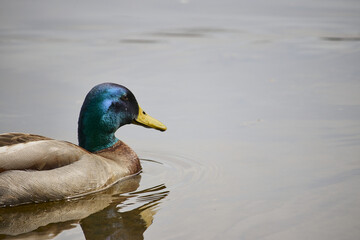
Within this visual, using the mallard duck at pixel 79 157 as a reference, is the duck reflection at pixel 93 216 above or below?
below

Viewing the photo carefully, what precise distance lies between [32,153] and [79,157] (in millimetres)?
526

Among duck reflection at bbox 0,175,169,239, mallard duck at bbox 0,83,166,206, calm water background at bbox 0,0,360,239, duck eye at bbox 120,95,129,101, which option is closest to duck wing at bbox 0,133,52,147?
mallard duck at bbox 0,83,166,206

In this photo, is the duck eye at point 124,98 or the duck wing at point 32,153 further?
the duck eye at point 124,98

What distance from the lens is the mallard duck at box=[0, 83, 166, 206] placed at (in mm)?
6863

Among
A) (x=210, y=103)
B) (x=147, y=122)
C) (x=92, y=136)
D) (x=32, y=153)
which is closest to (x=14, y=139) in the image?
(x=32, y=153)

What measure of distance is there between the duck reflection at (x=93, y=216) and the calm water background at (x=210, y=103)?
0.08ft

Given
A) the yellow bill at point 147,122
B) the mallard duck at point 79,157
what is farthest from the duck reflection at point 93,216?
the yellow bill at point 147,122

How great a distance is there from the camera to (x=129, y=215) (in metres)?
6.45

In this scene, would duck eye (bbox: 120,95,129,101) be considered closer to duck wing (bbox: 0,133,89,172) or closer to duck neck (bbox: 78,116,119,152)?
duck neck (bbox: 78,116,119,152)

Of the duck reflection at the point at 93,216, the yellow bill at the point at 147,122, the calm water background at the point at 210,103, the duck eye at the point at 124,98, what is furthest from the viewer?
the yellow bill at the point at 147,122

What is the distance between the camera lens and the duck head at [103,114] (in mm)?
7809

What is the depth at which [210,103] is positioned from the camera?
10.2m

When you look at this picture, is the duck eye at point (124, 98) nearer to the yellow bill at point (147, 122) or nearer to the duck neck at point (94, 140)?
the yellow bill at point (147, 122)

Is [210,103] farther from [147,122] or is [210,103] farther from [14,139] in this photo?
[14,139]
